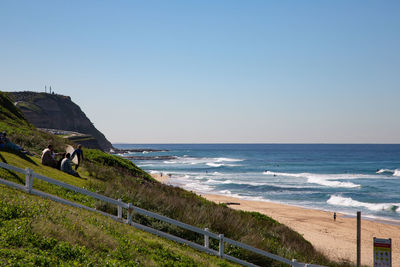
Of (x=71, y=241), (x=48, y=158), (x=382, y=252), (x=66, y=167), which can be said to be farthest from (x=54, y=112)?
(x=382, y=252)

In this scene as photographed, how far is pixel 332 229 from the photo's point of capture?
3528 centimetres

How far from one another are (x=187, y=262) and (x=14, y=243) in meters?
3.97

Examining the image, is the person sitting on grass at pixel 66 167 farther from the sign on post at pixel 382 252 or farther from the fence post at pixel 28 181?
the sign on post at pixel 382 252

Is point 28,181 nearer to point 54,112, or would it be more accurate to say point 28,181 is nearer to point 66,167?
point 66,167

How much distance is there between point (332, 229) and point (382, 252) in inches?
1102

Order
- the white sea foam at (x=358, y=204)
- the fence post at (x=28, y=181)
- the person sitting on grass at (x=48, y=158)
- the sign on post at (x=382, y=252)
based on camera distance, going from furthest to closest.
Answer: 1. the white sea foam at (x=358, y=204)
2. the person sitting on grass at (x=48, y=158)
3. the fence post at (x=28, y=181)
4. the sign on post at (x=382, y=252)

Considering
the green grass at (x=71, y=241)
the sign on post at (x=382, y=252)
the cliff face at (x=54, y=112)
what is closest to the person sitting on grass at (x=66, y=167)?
the green grass at (x=71, y=241)

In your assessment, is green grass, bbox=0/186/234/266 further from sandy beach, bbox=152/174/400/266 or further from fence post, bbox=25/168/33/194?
sandy beach, bbox=152/174/400/266

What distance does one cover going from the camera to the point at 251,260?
11.8m

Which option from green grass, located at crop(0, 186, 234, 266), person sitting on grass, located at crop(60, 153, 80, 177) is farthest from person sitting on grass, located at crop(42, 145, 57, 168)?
green grass, located at crop(0, 186, 234, 266)

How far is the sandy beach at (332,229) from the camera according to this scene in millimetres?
28016

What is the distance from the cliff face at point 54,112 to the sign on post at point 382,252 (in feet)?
408

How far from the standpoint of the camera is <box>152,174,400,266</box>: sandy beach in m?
28.0

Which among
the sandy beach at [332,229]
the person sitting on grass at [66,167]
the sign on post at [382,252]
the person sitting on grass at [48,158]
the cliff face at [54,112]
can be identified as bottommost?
the sandy beach at [332,229]
